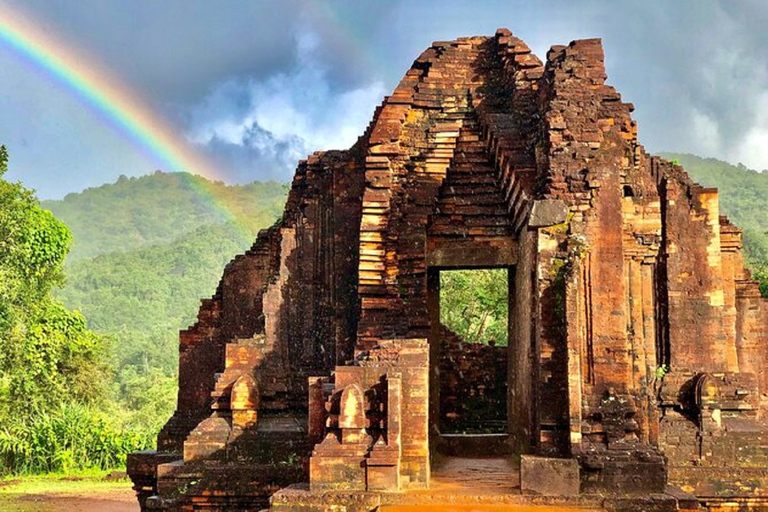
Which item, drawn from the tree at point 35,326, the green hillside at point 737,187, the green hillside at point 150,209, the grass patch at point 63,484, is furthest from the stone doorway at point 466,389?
the green hillside at point 150,209

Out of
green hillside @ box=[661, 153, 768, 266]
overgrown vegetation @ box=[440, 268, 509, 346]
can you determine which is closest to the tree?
overgrown vegetation @ box=[440, 268, 509, 346]

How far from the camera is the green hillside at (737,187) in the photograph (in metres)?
74.2

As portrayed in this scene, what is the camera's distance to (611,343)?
30.8ft

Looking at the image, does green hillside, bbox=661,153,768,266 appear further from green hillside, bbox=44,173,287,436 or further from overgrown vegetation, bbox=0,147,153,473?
overgrown vegetation, bbox=0,147,153,473

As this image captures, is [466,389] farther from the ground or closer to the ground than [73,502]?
farther from the ground

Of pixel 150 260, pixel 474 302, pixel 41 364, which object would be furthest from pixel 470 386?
pixel 150 260

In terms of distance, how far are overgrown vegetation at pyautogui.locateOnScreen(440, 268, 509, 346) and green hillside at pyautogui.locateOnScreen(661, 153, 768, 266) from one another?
41146mm

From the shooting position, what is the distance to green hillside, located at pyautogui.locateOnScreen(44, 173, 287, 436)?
54.3 m

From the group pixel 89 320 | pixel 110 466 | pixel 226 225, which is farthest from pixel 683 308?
pixel 226 225

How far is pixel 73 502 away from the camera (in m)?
18.2

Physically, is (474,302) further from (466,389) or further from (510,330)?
(510,330)

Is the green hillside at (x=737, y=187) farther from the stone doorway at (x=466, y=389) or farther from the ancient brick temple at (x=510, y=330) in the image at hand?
the ancient brick temple at (x=510, y=330)

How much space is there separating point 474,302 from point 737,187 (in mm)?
69073

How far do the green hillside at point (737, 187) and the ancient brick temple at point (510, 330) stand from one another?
5430cm
